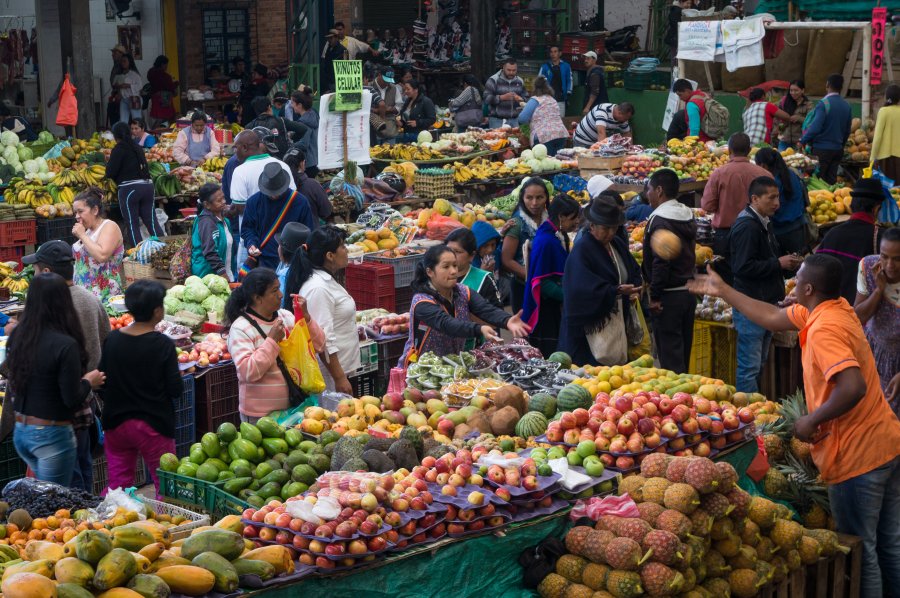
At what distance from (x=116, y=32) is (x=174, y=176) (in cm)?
897

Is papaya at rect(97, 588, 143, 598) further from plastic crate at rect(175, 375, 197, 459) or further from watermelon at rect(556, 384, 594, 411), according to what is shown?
plastic crate at rect(175, 375, 197, 459)

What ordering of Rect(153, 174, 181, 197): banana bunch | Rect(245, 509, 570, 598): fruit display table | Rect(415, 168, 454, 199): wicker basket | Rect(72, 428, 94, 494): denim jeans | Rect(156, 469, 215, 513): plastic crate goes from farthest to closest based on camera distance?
Rect(153, 174, 181, 197): banana bunch
Rect(415, 168, 454, 199): wicker basket
Rect(72, 428, 94, 494): denim jeans
Rect(156, 469, 215, 513): plastic crate
Rect(245, 509, 570, 598): fruit display table

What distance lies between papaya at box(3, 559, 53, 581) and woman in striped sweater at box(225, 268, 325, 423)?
2445 mm

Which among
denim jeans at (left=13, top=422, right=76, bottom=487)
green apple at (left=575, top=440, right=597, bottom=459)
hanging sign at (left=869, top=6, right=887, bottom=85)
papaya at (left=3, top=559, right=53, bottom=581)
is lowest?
denim jeans at (left=13, top=422, right=76, bottom=487)

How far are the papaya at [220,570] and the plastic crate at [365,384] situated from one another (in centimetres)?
399

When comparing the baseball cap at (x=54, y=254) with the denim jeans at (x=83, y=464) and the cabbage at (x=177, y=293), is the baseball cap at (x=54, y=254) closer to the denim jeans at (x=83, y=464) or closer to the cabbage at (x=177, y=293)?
the denim jeans at (x=83, y=464)

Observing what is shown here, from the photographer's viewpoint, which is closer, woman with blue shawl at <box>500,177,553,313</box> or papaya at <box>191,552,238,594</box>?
papaya at <box>191,552,238,594</box>

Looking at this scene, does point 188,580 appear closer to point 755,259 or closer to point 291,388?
point 291,388

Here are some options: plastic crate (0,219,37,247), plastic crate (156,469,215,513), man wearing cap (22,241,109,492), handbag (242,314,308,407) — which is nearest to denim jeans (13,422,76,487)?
man wearing cap (22,241,109,492)

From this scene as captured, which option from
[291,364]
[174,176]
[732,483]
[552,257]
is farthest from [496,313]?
[174,176]

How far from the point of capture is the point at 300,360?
22.5 ft

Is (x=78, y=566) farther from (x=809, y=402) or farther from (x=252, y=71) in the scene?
(x=252, y=71)

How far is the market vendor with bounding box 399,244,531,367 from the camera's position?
7.32m

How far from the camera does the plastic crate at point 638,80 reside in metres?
21.6
